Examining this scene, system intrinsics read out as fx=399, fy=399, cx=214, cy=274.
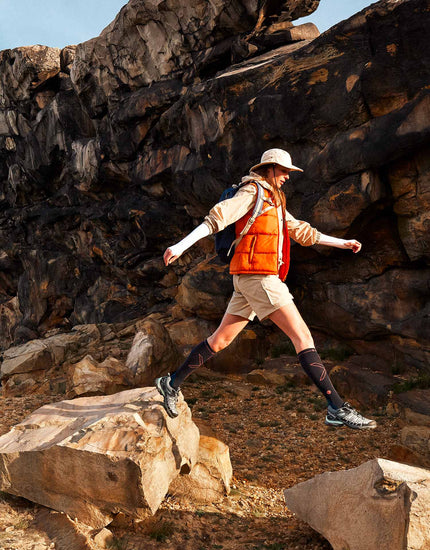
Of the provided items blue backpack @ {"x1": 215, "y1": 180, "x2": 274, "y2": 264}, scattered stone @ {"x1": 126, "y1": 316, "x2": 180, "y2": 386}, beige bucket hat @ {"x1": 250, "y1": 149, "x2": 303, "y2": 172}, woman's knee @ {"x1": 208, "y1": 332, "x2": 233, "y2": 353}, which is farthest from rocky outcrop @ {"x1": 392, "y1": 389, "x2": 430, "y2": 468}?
scattered stone @ {"x1": 126, "y1": 316, "x2": 180, "y2": 386}

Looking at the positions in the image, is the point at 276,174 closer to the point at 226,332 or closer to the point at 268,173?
the point at 268,173

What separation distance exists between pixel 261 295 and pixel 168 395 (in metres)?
1.59

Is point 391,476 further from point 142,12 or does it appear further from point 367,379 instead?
point 142,12

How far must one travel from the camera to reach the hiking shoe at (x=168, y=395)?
14.8 ft

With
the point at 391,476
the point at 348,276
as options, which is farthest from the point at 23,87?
the point at 391,476

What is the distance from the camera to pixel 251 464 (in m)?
Answer: 5.83

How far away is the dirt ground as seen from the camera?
12.5 ft

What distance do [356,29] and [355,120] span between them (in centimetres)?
242

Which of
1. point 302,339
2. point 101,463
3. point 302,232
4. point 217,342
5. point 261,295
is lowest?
point 101,463

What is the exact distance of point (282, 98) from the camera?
12.1 m

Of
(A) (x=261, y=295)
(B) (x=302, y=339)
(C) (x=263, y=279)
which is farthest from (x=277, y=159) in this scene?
(B) (x=302, y=339)

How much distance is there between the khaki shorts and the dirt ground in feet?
7.15

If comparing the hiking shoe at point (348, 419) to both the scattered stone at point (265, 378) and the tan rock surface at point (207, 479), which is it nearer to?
the tan rock surface at point (207, 479)

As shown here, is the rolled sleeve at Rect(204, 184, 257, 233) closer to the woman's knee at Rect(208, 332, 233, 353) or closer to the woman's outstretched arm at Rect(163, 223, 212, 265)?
the woman's outstretched arm at Rect(163, 223, 212, 265)
